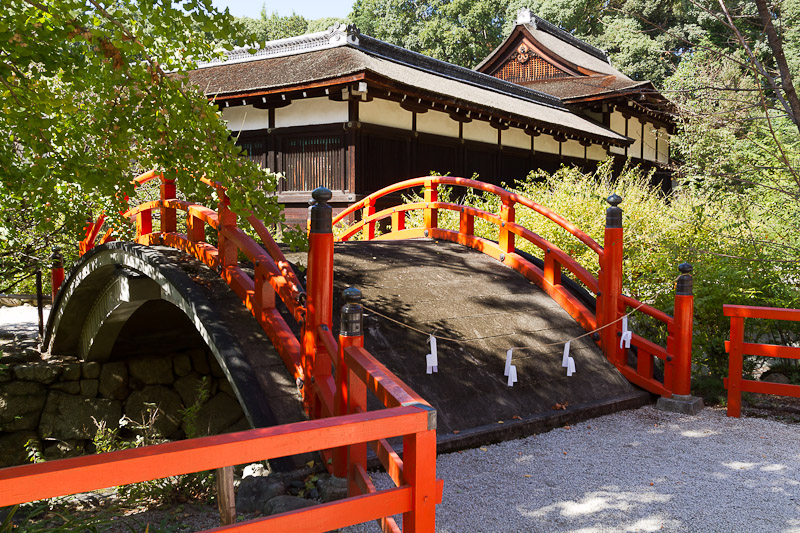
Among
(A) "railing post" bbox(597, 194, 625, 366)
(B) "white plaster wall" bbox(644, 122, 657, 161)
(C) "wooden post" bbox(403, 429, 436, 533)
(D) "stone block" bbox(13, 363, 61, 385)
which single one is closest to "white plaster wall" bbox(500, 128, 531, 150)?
(B) "white plaster wall" bbox(644, 122, 657, 161)

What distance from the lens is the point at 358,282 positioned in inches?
243

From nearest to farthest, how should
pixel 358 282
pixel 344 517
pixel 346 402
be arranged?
pixel 344 517 → pixel 346 402 → pixel 358 282

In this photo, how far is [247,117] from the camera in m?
13.5

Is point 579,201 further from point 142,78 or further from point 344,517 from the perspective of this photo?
point 344,517

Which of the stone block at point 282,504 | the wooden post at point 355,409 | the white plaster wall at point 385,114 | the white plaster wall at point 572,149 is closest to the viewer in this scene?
the wooden post at point 355,409

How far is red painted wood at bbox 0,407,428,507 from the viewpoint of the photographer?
5.58ft

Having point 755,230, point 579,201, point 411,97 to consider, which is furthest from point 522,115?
point 755,230

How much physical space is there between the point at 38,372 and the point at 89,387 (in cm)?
69

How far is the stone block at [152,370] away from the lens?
934 cm

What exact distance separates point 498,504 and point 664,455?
5.20ft

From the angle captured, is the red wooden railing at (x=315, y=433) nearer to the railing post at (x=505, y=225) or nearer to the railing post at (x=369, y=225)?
the railing post at (x=505, y=225)

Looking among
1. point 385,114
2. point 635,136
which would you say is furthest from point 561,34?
point 385,114

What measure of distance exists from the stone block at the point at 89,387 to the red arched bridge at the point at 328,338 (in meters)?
0.37

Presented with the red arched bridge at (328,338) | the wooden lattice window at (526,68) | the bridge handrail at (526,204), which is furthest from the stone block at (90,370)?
the wooden lattice window at (526,68)
